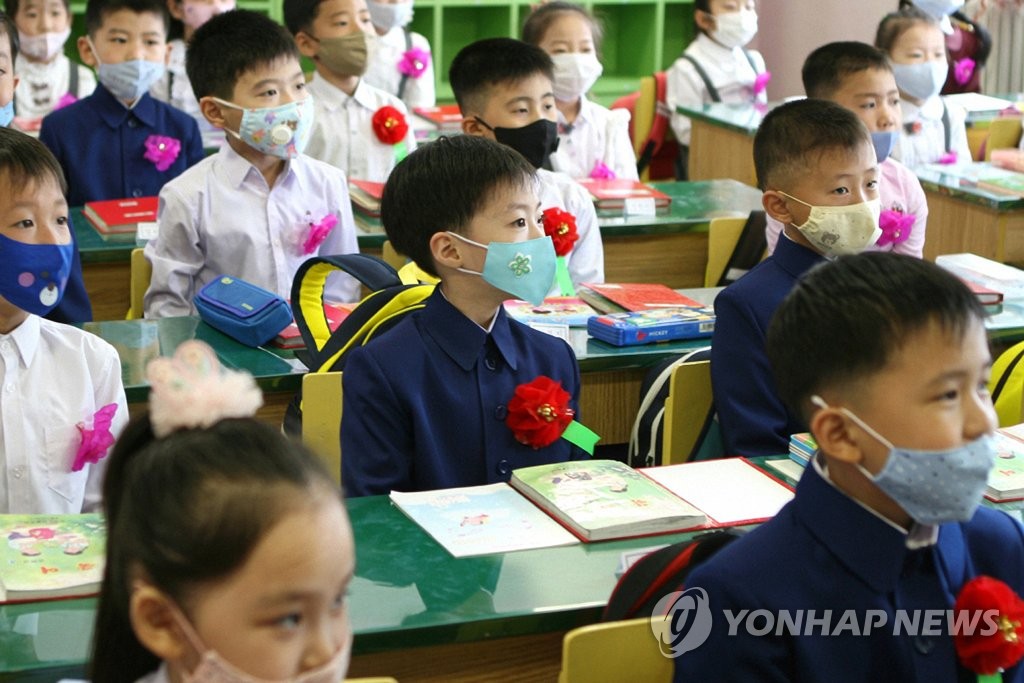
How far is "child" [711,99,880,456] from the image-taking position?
8.70ft

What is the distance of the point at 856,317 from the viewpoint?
166 centimetres

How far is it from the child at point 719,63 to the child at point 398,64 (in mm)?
1097

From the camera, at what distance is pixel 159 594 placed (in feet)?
4.29

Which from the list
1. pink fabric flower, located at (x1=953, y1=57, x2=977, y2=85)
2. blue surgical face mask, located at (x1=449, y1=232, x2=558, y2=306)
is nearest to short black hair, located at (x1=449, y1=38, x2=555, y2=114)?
blue surgical face mask, located at (x1=449, y1=232, x2=558, y2=306)

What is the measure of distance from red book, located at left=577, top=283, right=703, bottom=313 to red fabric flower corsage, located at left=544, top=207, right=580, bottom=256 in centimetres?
11

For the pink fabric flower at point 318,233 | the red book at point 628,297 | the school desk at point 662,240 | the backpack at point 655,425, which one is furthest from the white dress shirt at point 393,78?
the backpack at point 655,425

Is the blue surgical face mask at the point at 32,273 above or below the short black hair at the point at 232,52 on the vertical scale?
below

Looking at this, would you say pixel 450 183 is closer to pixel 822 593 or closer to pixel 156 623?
pixel 822 593

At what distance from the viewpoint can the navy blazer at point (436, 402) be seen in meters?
2.37

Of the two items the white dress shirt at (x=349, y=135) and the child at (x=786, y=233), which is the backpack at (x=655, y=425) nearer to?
the child at (x=786, y=233)

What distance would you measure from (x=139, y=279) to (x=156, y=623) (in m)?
2.35

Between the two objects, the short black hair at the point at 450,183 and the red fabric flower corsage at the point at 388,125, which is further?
the red fabric flower corsage at the point at 388,125

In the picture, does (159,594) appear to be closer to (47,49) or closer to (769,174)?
(769,174)

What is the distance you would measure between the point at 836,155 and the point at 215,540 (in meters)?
1.99
